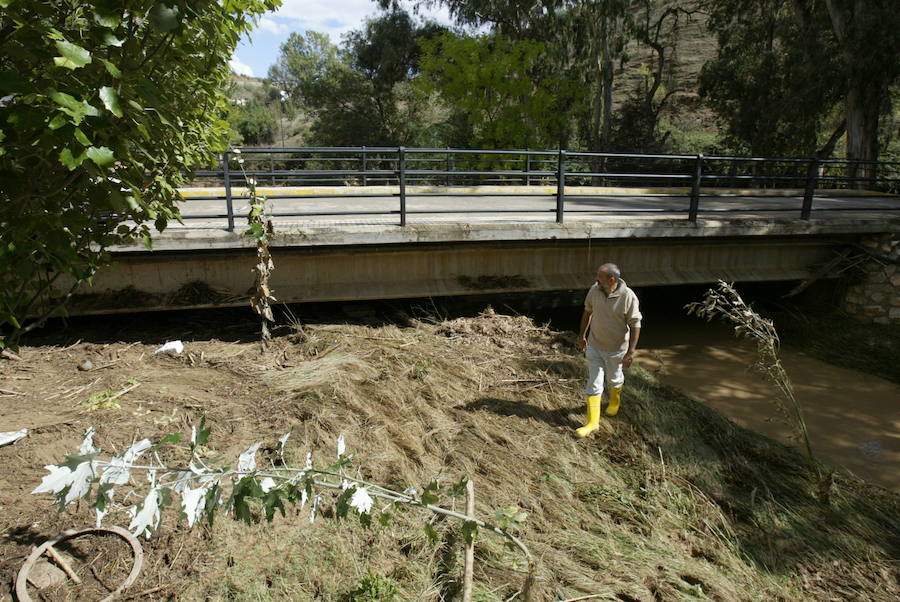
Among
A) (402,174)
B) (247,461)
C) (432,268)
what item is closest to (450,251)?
(432,268)

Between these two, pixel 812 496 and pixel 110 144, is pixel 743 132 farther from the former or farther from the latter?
pixel 110 144

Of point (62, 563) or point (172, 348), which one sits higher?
point (172, 348)

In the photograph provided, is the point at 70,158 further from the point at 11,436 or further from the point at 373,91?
the point at 373,91

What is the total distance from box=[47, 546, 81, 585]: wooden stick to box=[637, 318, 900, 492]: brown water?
6247mm

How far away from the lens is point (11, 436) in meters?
4.75

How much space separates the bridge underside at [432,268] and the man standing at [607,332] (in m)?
2.79

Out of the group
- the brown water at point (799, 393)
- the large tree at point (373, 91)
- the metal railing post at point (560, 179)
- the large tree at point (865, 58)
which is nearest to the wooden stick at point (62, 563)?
the brown water at point (799, 393)

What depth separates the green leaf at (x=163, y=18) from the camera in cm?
171

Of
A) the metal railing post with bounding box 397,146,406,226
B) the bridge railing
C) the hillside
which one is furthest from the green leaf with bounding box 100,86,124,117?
the metal railing post with bounding box 397,146,406,226

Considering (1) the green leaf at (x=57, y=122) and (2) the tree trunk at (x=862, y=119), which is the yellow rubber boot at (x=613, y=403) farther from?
(2) the tree trunk at (x=862, y=119)

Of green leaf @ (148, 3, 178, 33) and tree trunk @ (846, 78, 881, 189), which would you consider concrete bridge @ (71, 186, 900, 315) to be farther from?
tree trunk @ (846, 78, 881, 189)

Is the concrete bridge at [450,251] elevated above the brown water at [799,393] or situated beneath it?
elevated above

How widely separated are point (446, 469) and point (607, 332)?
2024mm

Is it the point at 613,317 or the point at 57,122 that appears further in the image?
the point at 613,317
